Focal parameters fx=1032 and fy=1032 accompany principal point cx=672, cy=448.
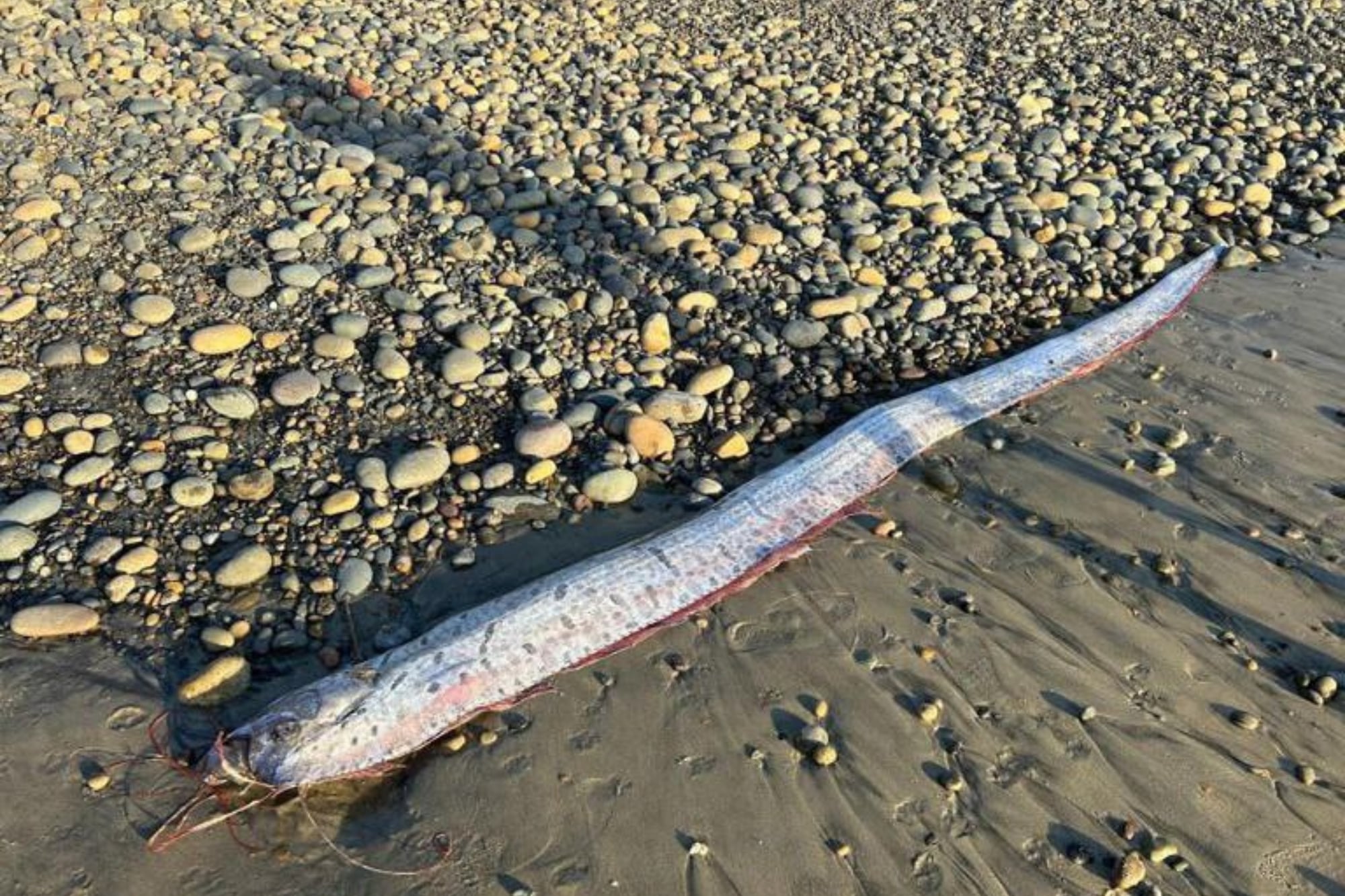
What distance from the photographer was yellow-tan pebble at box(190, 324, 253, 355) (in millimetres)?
6172

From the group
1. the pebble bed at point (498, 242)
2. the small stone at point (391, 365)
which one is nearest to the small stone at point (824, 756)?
the pebble bed at point (498, 242)

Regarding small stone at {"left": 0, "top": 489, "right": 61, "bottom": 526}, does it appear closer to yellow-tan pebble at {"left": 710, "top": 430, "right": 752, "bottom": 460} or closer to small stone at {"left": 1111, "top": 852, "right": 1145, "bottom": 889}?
yellow-tan pebble at {"left": 710, "top": 430, "right": 752, "bottom": 460}

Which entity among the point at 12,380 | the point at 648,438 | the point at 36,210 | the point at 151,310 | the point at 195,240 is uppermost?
the point at 36,210

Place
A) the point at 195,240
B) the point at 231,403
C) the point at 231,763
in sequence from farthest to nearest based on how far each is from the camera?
1. the point at 195,240
2. the point at 231,403
3. the point at 231,763

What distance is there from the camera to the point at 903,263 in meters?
7.34

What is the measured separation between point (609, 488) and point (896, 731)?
78.7 inches

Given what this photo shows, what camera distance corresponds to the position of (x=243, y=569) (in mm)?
5070

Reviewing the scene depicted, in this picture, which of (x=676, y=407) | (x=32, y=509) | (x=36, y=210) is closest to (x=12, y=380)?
(x=32, y=509)

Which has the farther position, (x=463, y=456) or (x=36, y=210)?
(x=36, y=210)

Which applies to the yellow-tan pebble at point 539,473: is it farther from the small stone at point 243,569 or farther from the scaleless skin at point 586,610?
the small stone at point 243,569

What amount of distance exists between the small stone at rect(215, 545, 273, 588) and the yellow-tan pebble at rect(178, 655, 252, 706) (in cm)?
47

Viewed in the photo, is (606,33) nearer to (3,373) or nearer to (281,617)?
(3,373)

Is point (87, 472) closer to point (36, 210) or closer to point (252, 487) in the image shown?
point (252, 487)

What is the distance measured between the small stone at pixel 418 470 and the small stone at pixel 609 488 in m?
0.80
